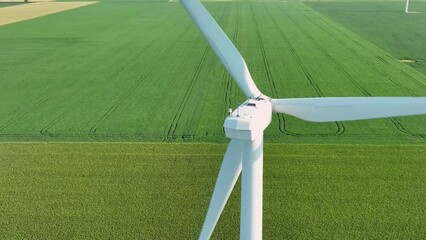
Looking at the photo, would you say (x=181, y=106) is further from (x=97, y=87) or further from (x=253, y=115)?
(x=253, y=115)

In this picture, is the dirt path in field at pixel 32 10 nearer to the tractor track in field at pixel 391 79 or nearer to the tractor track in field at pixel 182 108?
the tractor track in field at pixel 182 108

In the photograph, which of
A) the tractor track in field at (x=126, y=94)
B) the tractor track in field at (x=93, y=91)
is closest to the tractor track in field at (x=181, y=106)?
the tractor track in field at (x=126, y=94)

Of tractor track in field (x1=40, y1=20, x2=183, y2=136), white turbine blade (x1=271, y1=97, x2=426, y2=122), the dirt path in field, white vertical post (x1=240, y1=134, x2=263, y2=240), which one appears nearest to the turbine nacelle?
white vertical post (x1=240, y1=134, x2=263, y2=240)

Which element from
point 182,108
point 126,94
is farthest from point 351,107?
Result: point 126,94

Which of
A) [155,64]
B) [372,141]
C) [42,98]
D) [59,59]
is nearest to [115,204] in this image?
[372,141]

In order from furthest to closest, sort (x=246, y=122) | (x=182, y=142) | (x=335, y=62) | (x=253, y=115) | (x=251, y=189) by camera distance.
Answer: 1. (x=335, y=62)
2. (x=182, y=142)
3. (x=251, y=189)
4. (x=253, y=115)
5. (x=246, y=122)

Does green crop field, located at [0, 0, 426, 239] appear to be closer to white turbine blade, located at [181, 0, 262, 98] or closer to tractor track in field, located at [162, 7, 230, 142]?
tractor track in field, located at [162, 7, 230, 142]
